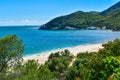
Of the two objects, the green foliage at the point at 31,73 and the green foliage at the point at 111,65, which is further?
the green foliage at the point at 31,73

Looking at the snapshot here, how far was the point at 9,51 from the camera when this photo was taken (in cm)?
2548

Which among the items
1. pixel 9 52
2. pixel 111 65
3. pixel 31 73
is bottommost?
pixel 31 73

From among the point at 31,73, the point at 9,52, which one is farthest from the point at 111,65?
the point at 9,52

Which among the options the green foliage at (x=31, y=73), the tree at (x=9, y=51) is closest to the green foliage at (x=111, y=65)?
the green foliage at (x=31, y=73)

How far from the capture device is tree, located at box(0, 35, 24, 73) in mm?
25009

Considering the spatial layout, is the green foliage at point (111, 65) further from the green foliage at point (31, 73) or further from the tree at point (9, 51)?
the tree at point (9, 51)

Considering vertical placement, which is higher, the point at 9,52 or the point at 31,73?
the point at 9,52

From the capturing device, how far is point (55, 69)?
45938 mm

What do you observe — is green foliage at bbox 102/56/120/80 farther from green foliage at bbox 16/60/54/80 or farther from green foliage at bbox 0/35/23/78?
green foliage at bbox 0/35/23/78

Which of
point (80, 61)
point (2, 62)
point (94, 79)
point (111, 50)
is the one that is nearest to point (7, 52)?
point (2, 62)

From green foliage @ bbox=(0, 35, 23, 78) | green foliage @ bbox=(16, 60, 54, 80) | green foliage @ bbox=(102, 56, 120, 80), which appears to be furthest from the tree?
green foliage @ bbox=(102, 56, 120, 80)

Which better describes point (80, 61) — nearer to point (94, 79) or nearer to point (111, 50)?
point (111, 50)

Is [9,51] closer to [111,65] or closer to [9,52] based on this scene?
[9,52]

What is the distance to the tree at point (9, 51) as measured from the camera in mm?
25009
